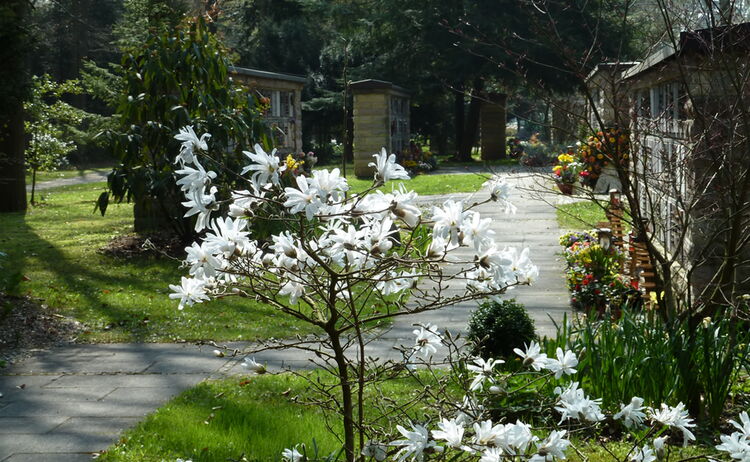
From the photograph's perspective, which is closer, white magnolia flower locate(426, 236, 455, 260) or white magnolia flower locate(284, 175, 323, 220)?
white magnolia flower locate(284, 175, 323, 220)

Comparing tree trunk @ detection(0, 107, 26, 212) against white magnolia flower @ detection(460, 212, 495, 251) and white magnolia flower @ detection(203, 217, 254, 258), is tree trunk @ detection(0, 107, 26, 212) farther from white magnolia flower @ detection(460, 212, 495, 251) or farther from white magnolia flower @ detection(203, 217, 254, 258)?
white magnolia flower @ detection(460, 212, 495, 251)

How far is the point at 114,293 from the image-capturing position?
9.10 m

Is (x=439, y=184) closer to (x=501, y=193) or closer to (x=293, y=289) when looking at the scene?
(x=293, y=289)

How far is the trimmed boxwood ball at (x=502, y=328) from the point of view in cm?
584

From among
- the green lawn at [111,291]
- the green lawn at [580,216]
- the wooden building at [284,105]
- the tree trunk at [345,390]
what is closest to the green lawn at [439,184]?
the wooden building at [284,105]

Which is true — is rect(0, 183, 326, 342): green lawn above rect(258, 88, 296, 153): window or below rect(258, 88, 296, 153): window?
below

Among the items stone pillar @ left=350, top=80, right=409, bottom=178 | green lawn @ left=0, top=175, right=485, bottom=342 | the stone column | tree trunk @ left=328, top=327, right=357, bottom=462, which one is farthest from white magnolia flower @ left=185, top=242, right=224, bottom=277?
the stone column

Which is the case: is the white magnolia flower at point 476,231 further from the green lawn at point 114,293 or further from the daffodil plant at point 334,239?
the green lawn at point 114,293

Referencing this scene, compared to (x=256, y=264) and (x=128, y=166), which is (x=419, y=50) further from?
(x=256, y=264)

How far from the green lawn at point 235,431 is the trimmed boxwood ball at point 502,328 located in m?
0.69

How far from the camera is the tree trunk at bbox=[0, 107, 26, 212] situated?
15000 millimetres

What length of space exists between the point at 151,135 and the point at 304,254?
812cm

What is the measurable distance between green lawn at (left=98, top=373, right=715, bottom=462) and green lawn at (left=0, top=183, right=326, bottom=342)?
198 centimetres

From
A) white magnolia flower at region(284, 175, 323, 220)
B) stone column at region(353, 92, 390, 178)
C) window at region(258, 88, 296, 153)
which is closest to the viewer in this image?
white magnolia flower at region(284, 175, 323, 220)
